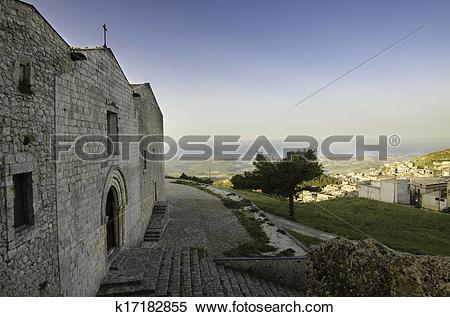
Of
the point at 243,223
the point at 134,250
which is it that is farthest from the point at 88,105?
the point at 243,223

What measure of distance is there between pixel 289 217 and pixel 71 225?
1691 cm

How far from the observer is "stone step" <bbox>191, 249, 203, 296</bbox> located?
26.0 feet

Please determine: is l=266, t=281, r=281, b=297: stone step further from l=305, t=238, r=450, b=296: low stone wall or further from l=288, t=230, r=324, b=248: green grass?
l=305, t=238, r=450, b=296: low stone wall

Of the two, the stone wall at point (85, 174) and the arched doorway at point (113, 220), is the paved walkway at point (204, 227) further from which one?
the stone wall at point (85, 174)

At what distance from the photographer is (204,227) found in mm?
14922

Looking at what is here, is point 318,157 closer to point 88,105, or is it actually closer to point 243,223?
point 243,223

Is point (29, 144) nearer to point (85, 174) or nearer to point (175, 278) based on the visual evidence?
point (85, 174)

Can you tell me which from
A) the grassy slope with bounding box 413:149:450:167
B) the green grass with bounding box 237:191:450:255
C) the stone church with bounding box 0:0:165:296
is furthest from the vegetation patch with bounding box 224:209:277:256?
the grassy slope with bounding box 413:149:450:167

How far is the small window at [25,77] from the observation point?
4207 millimetres

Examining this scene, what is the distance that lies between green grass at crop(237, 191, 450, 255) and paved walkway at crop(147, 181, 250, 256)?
5.85 m

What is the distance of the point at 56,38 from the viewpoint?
525 centimetres

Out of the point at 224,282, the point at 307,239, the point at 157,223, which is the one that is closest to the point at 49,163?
the point at 224,282

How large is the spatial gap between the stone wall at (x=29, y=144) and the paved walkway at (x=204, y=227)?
23.8 feet

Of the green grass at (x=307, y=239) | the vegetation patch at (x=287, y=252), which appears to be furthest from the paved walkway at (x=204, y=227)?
the green grass at (x=307, y=239)
